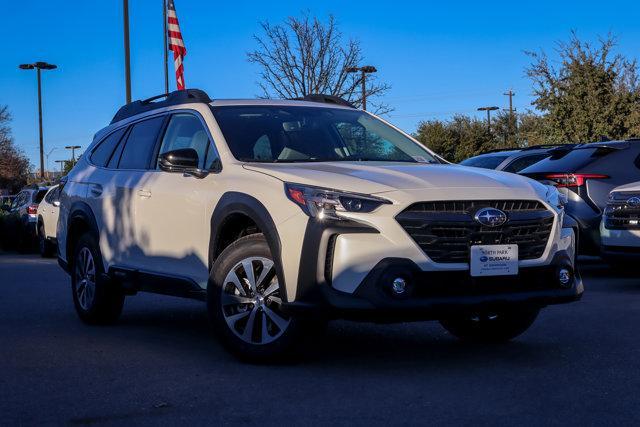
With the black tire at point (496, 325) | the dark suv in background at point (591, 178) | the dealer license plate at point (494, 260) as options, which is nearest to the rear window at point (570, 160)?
the dark suv in background at point (591, 178)

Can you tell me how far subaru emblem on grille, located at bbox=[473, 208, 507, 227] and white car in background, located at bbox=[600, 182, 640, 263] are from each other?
469cm

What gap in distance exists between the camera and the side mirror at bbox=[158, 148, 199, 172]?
22.4 ft

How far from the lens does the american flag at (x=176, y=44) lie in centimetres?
1742

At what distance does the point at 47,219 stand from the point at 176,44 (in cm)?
455

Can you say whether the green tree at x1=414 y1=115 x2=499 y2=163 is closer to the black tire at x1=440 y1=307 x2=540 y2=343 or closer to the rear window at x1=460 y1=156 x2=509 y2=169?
the rear window at x1=460 y1=156 x2=509 y2=169

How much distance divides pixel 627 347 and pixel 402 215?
2118mm

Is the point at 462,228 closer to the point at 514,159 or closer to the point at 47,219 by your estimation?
the point at 514,159

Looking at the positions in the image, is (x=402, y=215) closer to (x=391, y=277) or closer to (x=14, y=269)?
(x=391, y=277)

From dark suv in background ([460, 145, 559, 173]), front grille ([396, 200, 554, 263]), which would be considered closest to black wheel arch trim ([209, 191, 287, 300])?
front grille ([396, 200, 554, 263])

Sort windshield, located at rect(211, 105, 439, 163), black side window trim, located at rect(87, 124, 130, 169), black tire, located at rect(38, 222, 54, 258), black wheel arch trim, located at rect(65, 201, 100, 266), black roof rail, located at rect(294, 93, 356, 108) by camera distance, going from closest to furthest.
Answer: windshield, located at rect(211, 105, 439, 163) → black roof rail, located at rect(294, 93, 356, 108) → black wheel arch trim, located at rect(65, 201, 100, 266) → black side window trim, located at rect(87, 124, 130, 169) → black tire, located at rect(38, 222, 54, 258)

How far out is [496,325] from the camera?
709 centimetres

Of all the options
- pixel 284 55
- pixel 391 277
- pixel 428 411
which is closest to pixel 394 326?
pixel 391 277

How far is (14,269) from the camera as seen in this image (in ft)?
52.3

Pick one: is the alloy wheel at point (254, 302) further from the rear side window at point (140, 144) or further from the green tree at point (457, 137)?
the green tree at point (457, 137)
